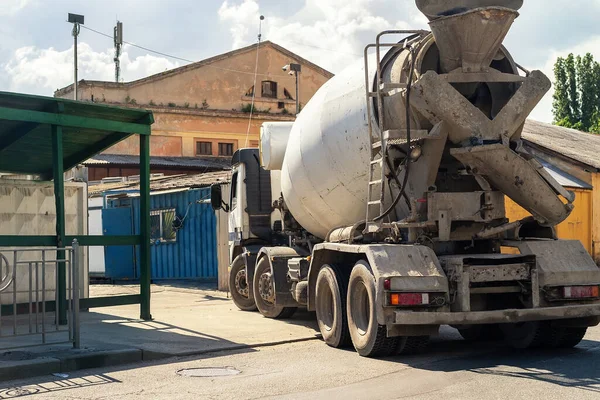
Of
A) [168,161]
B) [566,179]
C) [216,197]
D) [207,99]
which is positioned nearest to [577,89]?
[207,99]

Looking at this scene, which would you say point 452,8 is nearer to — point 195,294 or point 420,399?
point 420,399

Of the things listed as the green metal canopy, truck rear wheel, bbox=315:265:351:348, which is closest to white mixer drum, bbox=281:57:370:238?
truck rear wheel, bbox=315:265:351:348

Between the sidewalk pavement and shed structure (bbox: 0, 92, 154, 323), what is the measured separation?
706 millimetres

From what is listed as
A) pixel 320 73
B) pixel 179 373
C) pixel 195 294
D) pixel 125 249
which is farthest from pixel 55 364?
pixel 320 73

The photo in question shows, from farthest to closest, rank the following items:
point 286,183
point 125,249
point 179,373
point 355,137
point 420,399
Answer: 1. point 125,249
2. point 286,183
3. point 355,137
4. point 179,373
5. point 420,399

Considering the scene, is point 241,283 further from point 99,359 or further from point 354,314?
point 99,359

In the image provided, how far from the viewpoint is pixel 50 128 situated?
1205 centimetres

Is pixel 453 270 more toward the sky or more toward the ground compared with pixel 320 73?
more toward the ground

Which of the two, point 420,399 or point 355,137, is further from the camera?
point 355,137

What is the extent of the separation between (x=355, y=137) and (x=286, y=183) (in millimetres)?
2668

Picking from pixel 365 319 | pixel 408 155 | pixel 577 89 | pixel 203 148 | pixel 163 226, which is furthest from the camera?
pixel 577 89

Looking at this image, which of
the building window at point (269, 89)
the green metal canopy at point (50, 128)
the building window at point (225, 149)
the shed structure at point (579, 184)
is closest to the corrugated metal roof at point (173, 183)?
the green metal canopy at point (50, 128)

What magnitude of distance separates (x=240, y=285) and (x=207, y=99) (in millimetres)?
25456

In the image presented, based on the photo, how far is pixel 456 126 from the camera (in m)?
8.76
